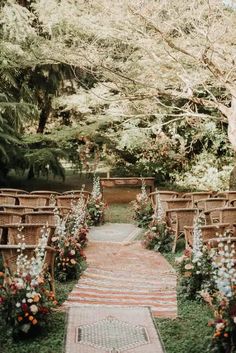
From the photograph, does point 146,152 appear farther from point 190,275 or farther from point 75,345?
point 75,345

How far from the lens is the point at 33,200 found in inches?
397

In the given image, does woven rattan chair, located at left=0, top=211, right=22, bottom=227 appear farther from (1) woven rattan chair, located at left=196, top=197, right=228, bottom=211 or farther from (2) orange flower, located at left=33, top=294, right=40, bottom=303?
(1) woven rattan chair, located at left=196, top=197, right=228, bottom=211

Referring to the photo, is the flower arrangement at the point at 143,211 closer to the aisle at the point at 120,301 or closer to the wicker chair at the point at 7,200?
the aisle at the point at 120,301

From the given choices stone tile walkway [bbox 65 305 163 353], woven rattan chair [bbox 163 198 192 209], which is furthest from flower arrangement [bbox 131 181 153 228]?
stone tile walkway [bbox 65 305 163 353]

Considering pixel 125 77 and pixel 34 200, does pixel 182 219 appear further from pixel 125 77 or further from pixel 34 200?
pixel 125 77

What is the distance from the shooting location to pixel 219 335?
4.24 meters

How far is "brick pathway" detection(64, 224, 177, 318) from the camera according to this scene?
240 inches

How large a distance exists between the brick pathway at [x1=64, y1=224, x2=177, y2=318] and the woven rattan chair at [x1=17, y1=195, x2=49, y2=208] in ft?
4.64

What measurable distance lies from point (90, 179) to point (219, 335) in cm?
1801

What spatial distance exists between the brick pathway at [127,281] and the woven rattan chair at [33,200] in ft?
4.64

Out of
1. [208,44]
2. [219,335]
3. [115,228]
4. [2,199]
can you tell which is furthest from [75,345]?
[208,44]

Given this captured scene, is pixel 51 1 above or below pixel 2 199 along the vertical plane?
above

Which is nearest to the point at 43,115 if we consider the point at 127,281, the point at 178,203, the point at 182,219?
the point at 178,203

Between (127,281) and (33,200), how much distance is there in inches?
147
